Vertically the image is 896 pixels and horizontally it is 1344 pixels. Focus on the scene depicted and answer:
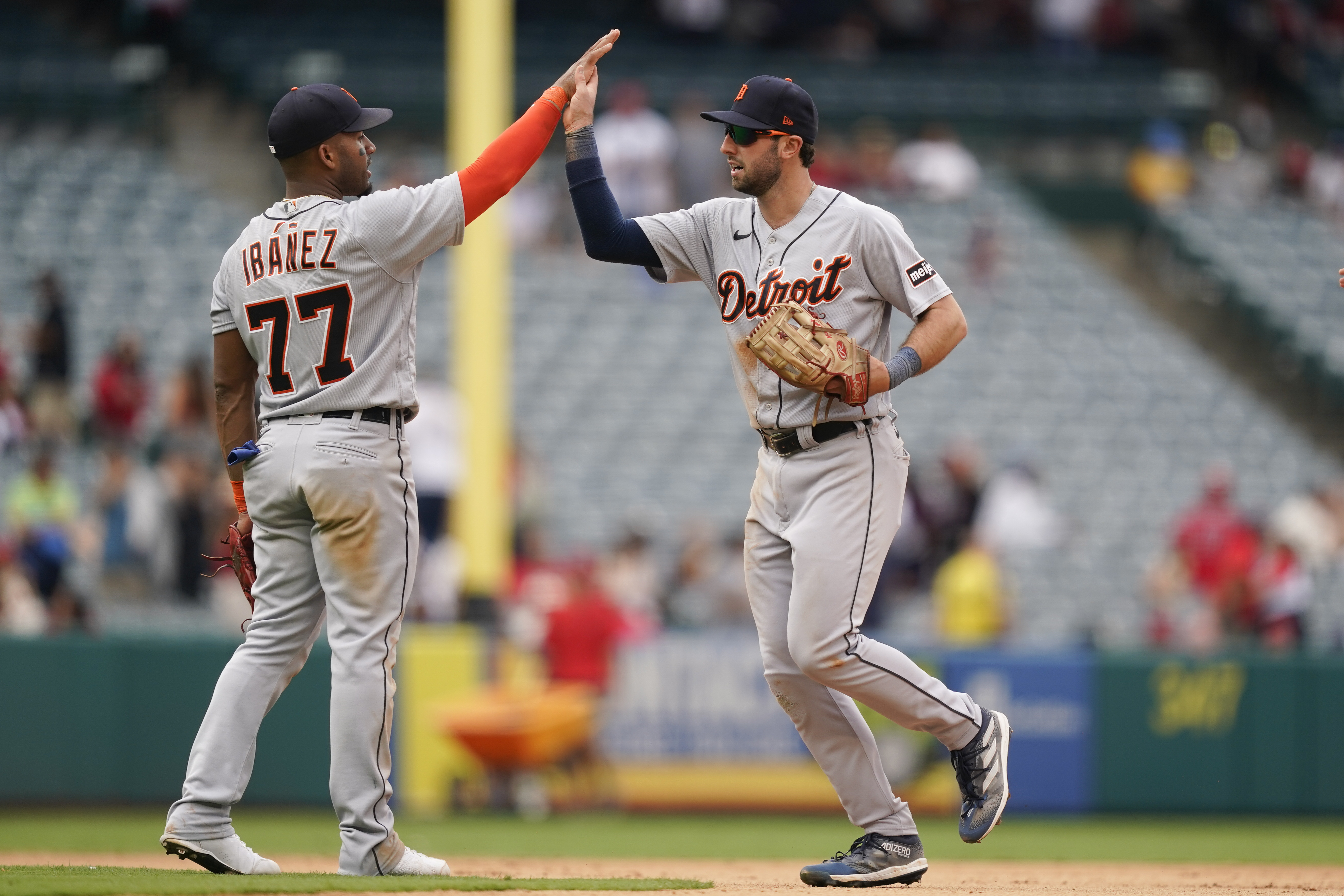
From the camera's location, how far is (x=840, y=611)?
14.7ft

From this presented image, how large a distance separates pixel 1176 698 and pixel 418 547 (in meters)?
6.89

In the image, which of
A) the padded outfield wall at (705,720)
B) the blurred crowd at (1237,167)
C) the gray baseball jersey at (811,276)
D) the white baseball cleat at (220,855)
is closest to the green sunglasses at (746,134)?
the gray baseball jersey at (811,276)

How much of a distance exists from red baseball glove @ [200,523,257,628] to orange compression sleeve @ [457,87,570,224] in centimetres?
115

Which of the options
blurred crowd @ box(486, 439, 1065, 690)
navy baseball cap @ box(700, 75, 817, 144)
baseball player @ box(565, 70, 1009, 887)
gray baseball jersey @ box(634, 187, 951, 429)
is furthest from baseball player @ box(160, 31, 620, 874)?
blurred crowd @ box(486, 439, 1065, 690)

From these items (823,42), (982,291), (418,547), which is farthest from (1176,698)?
(823,42)

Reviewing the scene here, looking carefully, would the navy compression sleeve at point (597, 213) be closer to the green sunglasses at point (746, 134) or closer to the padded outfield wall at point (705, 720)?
the green sunglasses at point (746, 134)

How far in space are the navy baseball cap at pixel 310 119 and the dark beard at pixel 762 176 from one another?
1.02 m

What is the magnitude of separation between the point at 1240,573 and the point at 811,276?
24.5ft

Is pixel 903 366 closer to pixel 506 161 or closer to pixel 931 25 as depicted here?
pixel 506 161

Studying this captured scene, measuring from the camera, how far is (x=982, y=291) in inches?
600

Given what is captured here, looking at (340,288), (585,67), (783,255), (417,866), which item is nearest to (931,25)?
(585,67)

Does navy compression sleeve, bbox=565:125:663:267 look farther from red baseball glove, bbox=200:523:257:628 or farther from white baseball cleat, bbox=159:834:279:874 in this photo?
white baseball cleat, bbox=159:834:279:874

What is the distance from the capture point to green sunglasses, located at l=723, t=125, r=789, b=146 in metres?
4.62

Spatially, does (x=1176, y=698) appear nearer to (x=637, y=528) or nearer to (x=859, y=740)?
(x=637, y=528)
